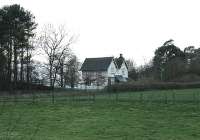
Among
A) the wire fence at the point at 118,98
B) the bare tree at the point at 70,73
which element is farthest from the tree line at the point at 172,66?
the wire fence at the point at 118,98

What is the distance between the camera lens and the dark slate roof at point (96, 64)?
4057 inches

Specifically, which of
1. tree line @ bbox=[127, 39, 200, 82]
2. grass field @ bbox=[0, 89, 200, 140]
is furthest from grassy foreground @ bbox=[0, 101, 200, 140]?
tree line @ bbox=[127, 39, 200, 82]

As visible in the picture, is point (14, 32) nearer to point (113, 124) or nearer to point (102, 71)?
point (102, 71)

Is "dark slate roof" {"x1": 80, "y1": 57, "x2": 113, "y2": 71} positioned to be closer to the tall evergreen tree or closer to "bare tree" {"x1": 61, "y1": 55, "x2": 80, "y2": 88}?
"bare tree" {"x1": 61, "y1": 55, "x2": 80, "y2": 88}

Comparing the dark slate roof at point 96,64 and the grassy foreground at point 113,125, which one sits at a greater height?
the dark slate roof at point 96,64

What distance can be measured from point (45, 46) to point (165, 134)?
199 feet

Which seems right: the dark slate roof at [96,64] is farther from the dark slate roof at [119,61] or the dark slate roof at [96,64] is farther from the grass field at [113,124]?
the grass field at [113,124]

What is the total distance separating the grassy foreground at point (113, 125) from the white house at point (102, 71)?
63.5 m

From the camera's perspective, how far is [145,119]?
26.6 m

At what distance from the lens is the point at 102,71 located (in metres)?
103

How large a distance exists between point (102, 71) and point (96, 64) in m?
3.24

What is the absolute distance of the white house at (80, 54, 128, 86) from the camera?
9862cm

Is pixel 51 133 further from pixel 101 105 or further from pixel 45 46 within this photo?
pixel 45 46

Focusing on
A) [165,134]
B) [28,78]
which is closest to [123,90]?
[28,78]
